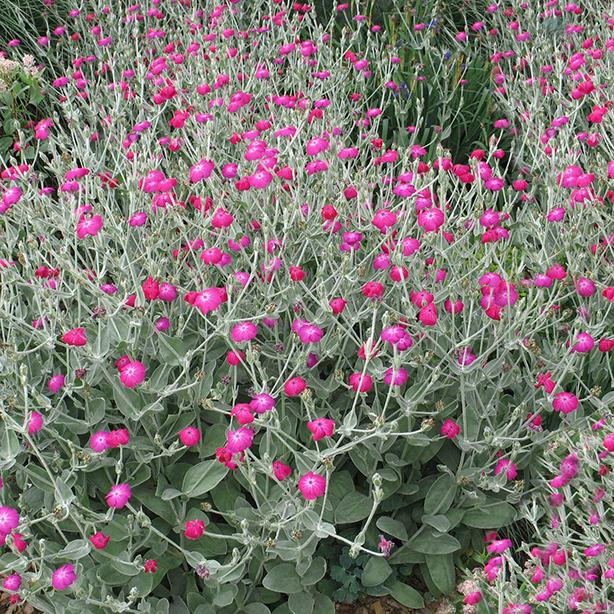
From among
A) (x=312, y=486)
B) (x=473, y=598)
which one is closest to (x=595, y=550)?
(x=473, y=598)

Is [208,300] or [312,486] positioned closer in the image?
[312,486]

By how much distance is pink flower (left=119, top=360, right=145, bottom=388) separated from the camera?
7.14 ft

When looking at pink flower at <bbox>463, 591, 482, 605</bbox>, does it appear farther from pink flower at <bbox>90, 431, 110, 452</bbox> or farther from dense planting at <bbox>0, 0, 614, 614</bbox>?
pink flower at <bbox>90, 431, 110, 452</bbox>

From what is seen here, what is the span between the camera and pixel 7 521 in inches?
76.3

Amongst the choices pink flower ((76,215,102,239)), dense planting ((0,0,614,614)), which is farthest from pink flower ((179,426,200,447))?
pink flower ((76,215,102,239))

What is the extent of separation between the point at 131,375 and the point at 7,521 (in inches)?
19.4

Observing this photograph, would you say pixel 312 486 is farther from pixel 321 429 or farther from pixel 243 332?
pixel 243 332

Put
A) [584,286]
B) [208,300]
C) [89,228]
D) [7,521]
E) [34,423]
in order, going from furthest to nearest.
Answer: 1. [584,286]
2. [89,228]
3. [208,300]
4. [34,423]
5. [7,521]

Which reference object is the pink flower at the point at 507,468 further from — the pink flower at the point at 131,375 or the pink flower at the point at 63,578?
the pink flower at the point at 63,578

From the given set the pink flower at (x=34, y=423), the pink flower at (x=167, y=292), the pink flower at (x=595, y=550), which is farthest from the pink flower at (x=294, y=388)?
the pink flower at (x=595, y=550)

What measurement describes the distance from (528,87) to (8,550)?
10.9 feet

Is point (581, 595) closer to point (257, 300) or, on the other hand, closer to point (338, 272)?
point (338, 272)

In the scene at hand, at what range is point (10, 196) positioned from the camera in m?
2.42

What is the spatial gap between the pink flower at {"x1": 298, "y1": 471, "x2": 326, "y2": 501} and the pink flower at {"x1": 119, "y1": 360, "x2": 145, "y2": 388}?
559mm
